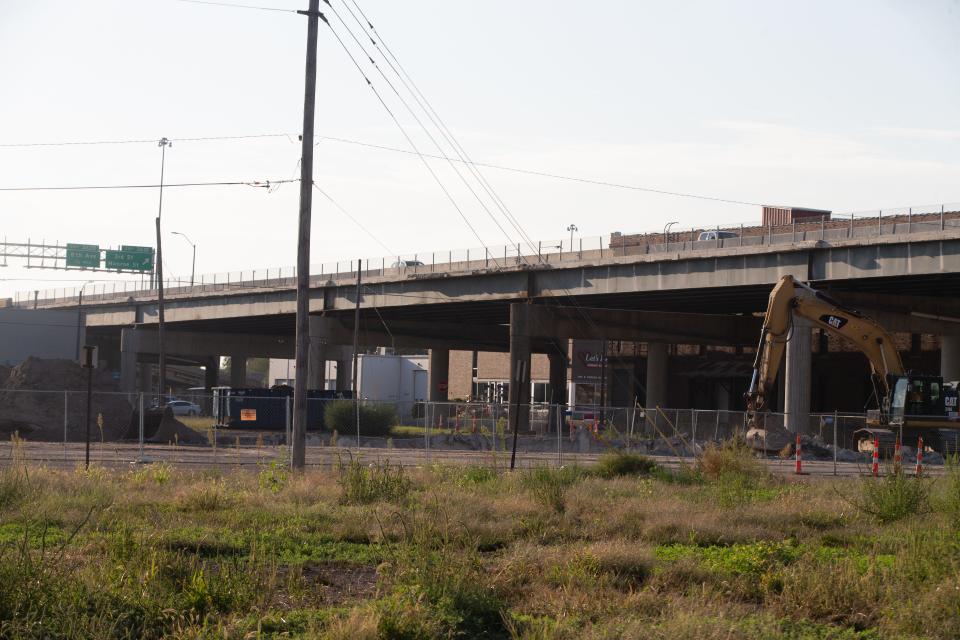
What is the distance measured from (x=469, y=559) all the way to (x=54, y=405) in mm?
34187

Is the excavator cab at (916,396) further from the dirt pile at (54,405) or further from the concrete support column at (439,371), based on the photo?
the concrete support column at (439,371)

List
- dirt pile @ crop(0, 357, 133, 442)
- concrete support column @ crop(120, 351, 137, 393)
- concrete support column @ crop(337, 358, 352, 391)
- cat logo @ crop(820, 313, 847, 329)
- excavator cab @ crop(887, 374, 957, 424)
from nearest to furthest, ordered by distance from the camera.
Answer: excavator cab @ crop(887, 374, 957, 424) < cat logo @ crop(820, 313, 847, 329) < dirt pile @ crop(0, 357, 133, 442) < concrete support column @ crop(120, 351, 137, 393) < concrete support column @ crop(337, 358, 352, 391)

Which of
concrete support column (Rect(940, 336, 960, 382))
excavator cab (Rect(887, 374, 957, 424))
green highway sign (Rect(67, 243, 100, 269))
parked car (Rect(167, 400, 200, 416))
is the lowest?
parked car (Rect(167, 400, 200, 416))

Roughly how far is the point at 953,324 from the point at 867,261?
1415cm

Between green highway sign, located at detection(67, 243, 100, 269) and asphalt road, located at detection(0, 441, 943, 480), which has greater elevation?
green highway sign, located at detection(67, 243, 100, 269)

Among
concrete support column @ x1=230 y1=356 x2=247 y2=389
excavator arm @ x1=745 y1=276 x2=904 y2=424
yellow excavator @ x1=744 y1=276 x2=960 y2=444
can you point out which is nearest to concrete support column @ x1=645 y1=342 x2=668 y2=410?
excavator arm @ x1=745 y1=276 x2=904 y2=424

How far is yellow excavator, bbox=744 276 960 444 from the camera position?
37344mm

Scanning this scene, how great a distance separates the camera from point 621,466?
24.2 meters

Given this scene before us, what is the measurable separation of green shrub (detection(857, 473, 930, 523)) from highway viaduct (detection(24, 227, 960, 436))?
54.8ft

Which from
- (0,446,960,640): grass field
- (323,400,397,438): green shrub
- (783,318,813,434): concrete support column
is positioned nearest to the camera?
(0,446,960,640): grass field

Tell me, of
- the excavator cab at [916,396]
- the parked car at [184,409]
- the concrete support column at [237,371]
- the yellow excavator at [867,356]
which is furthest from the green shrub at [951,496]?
the concrete support column at [237,371]

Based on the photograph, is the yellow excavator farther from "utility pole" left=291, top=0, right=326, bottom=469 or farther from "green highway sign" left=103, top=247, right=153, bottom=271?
"green highway sign" left=103, top=247, right=153, bottom=271

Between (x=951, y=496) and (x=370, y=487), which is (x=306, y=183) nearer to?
(x=370, y=487)

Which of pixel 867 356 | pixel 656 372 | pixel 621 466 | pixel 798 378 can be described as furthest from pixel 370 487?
pixel 656 372
